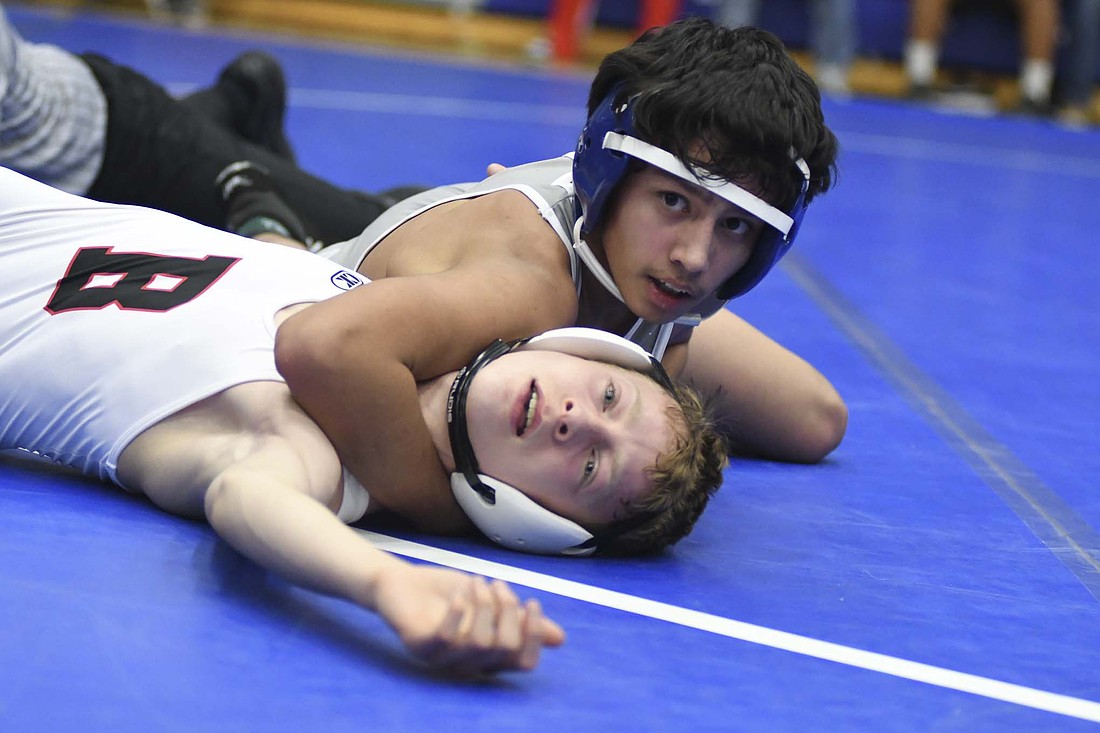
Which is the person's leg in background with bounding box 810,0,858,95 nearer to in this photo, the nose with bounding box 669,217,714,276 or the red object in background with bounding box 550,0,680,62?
the red object in background with bounding box 550,0,680,62

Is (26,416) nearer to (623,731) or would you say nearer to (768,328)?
(623,731)

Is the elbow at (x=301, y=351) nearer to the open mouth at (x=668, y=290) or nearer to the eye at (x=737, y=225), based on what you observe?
the open mouth at (x=668, y=290)

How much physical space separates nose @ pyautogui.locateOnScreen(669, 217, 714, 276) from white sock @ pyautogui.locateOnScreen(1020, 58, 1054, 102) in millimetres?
8821

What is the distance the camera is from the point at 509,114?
8344 mm

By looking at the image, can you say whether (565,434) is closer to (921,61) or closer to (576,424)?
(576,424)

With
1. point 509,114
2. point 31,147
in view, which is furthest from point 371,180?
point 509,114

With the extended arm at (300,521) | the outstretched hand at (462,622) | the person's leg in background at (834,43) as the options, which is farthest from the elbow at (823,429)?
the person's leg in background at (834,43)

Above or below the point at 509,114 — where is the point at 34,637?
above

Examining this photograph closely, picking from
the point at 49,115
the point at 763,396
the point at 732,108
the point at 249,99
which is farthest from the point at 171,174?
the point at 732,108

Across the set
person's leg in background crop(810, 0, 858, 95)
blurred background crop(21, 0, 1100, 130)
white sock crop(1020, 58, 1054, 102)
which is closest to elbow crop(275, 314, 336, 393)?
blurred background crop(21, 0, 1100, 130)

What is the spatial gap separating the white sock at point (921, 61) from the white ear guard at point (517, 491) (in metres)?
8.86

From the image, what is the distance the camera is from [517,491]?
2412 mm

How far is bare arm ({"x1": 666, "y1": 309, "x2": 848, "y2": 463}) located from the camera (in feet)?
10.8

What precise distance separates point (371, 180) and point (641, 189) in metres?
3.30
